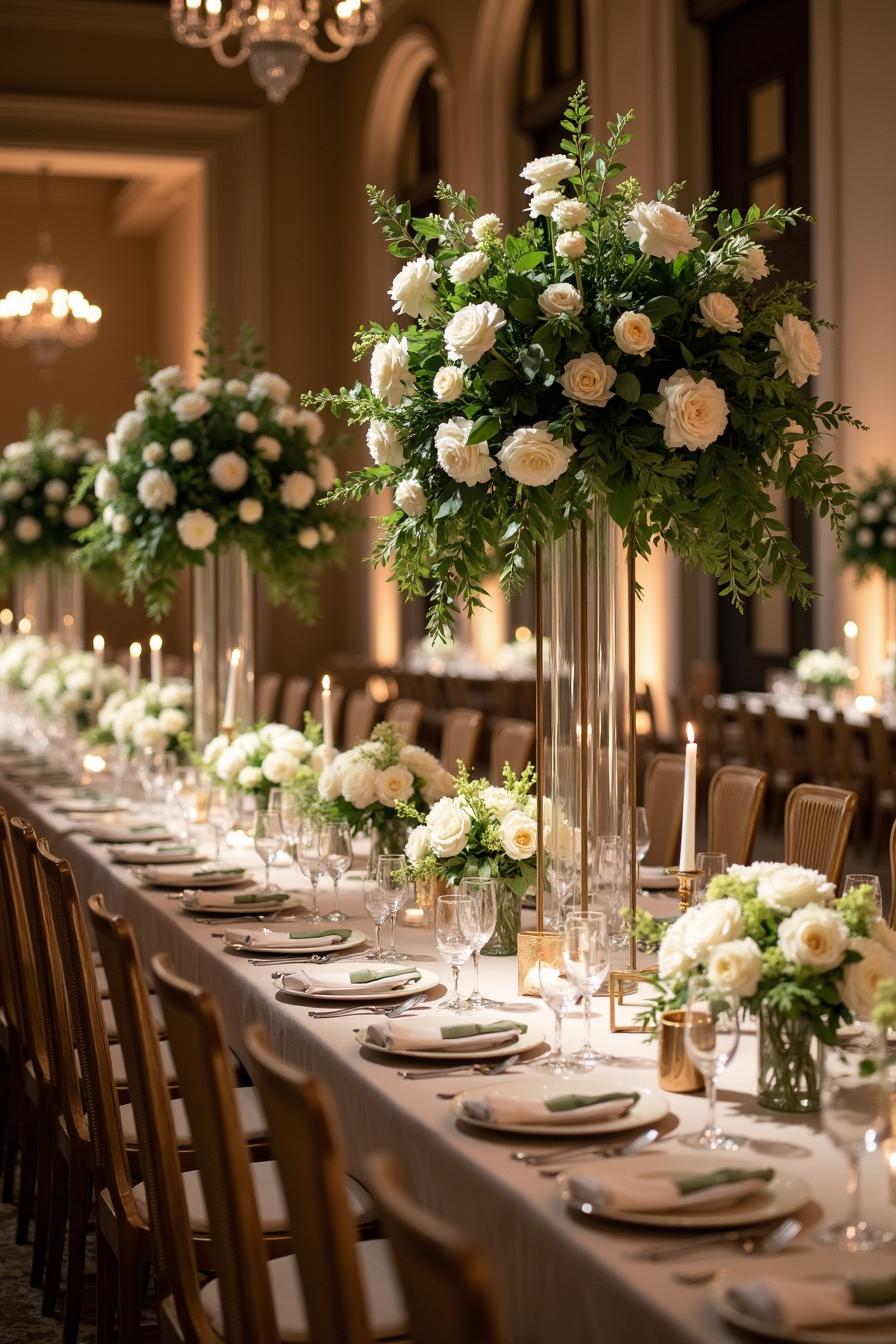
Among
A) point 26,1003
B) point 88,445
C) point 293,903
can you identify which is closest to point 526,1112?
point 293,903

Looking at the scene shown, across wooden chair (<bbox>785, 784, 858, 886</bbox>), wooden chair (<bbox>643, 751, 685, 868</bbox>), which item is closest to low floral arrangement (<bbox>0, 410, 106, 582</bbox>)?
wooden chair (<bbox>643, 751, 685, 868</bbox>)

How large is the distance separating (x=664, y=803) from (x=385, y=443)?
2.25 m

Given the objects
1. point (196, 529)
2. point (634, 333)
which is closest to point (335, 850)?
point (634, 333)

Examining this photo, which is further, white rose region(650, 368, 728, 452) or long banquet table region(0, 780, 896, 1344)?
white rose region(650, 368, 728, 452)

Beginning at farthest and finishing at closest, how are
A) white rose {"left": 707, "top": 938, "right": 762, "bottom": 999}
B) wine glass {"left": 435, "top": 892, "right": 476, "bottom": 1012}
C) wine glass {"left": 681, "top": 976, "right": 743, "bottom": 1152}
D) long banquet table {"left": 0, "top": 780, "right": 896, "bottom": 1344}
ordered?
wine glass {"left": 435, "top": 892, "right": 476, "bottom": 1012}, white rose {"left": 707, "top": 938, "right": 762, "bottom": 999}, wine glass {"left": 681, "top": 976, "right": 743, "bottom": 1152}, long banquet table {"left": 0, "top": 780, "right": 896, "bottom": 1344}

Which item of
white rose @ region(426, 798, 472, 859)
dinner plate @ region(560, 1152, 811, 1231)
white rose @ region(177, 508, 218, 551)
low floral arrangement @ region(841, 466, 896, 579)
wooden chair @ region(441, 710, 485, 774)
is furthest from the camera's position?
low floral arrangement @ region(841, 466, 896, 579)

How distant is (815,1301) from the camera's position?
1703 millimetres

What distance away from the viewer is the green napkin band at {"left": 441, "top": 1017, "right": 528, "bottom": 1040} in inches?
109

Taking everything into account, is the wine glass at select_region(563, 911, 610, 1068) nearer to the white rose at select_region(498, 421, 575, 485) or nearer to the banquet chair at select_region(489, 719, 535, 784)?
the white rose at select_region(498, 421, 575, 485)

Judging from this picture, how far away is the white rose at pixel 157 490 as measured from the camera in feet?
19.9

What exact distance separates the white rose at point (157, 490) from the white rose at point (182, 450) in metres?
0.09

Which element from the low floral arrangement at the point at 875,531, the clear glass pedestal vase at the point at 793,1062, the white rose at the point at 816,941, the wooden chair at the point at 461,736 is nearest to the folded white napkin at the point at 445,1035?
the clear glass pedestal vase at the point at 793,1062

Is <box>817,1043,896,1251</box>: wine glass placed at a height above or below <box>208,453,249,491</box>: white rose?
below

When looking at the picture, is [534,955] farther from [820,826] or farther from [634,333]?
[820,826]
